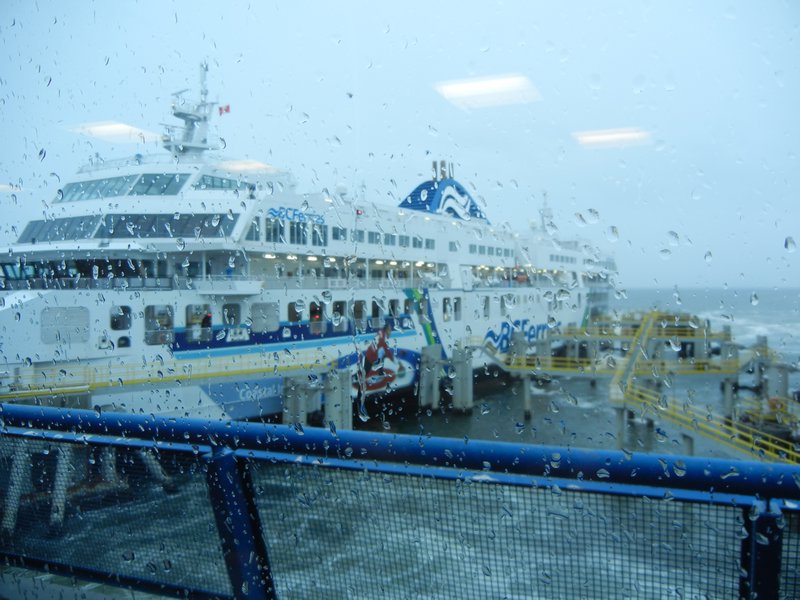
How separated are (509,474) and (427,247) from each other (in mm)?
11796

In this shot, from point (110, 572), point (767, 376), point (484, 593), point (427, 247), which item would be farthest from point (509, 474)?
point (427, 247)

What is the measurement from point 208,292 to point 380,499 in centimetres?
724

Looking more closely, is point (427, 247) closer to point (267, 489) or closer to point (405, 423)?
point (405, 423)

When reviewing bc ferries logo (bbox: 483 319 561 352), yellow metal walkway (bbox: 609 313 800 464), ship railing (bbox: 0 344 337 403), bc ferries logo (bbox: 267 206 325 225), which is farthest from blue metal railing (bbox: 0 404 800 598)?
bc ferries logo (bbox: 483 319 561 352)

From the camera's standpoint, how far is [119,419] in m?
1.74

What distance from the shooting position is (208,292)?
8.13m

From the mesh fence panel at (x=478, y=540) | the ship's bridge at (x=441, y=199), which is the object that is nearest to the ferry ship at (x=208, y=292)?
the mesh fence panel at (x=478, y=540)

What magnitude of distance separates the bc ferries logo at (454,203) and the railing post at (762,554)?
17.1 metres

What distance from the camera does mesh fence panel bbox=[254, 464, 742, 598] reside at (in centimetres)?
125

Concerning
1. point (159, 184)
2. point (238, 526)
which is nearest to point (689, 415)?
point (238, 526)

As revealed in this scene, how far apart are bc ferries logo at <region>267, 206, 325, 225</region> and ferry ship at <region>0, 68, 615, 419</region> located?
2 centimetres

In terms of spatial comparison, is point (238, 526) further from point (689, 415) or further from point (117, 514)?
point (689, 415)

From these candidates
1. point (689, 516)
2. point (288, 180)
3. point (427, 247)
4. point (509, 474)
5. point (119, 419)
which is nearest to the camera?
point (689, 516)

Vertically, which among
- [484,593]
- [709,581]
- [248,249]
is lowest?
[484,593]
